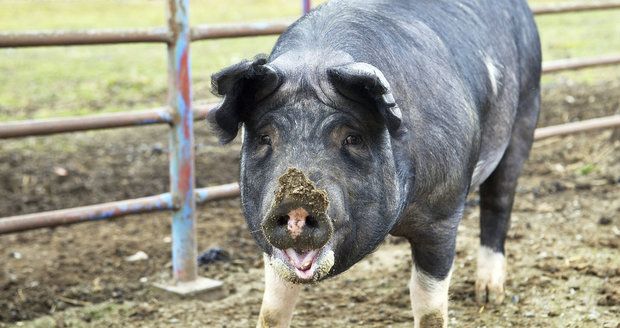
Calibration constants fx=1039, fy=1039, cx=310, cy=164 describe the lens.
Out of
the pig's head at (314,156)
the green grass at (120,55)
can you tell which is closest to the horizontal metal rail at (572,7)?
the green grass at (120,55)

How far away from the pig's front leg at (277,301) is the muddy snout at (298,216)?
945 millimetres

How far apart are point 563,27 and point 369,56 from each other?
10.7m

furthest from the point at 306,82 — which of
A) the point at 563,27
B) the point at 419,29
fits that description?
the point at 563,27

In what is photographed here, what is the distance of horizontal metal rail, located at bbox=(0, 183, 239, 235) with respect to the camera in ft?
13.9

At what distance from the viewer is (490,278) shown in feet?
14.7

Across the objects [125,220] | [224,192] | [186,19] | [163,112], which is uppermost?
[186,19]

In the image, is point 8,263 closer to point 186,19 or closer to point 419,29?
point 186,19

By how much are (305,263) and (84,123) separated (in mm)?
1927

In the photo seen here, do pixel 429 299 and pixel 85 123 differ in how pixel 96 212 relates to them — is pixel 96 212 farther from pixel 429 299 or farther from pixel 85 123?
pixel 429 299

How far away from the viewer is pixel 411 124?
3295 millimetres

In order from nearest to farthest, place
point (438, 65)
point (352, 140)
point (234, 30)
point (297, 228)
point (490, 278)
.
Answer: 1. point (297, 228)
2. point (352, 140)
3. point (438, 65)
4. point (490, 278)
5. point (234, 30)

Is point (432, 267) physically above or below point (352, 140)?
below

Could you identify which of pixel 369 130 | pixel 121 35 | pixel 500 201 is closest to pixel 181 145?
pixel 121 35

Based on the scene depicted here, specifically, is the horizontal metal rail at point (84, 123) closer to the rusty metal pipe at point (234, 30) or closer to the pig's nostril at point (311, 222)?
the rusty metal pipe at point (234, 30)
